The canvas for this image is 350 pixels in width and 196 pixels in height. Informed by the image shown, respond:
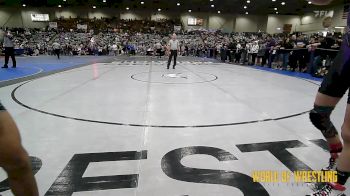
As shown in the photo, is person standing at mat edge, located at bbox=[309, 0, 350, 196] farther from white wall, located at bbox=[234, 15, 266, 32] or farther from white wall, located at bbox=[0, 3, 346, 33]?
white wall, located at bbox=[234, 15, 266, 32]

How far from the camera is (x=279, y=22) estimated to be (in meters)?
39.4

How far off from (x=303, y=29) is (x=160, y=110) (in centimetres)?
4177

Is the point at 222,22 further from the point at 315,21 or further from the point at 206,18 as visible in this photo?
the point at 315,21

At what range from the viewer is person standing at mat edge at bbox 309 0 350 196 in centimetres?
144

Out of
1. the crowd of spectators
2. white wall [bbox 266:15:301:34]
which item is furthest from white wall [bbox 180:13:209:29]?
white wall [bbox 266:15:301:34]

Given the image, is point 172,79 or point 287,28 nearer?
point 172,79

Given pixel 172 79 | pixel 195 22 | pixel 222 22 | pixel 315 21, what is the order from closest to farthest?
pixel 172 79 < pixel 315 21 < pixel 195 22 < pixel 222 22

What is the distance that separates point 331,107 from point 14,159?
6.14ft

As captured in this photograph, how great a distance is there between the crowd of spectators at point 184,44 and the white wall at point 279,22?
20.0ft

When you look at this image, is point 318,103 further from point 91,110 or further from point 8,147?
point 91,110

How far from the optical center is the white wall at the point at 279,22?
39.2 metres

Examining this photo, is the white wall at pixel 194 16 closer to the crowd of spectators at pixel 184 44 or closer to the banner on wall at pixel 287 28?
the crowd of spectators at pixel 184 44

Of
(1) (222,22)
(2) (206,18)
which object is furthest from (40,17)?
(1) (222,22)

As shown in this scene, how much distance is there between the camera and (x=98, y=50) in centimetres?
2447
